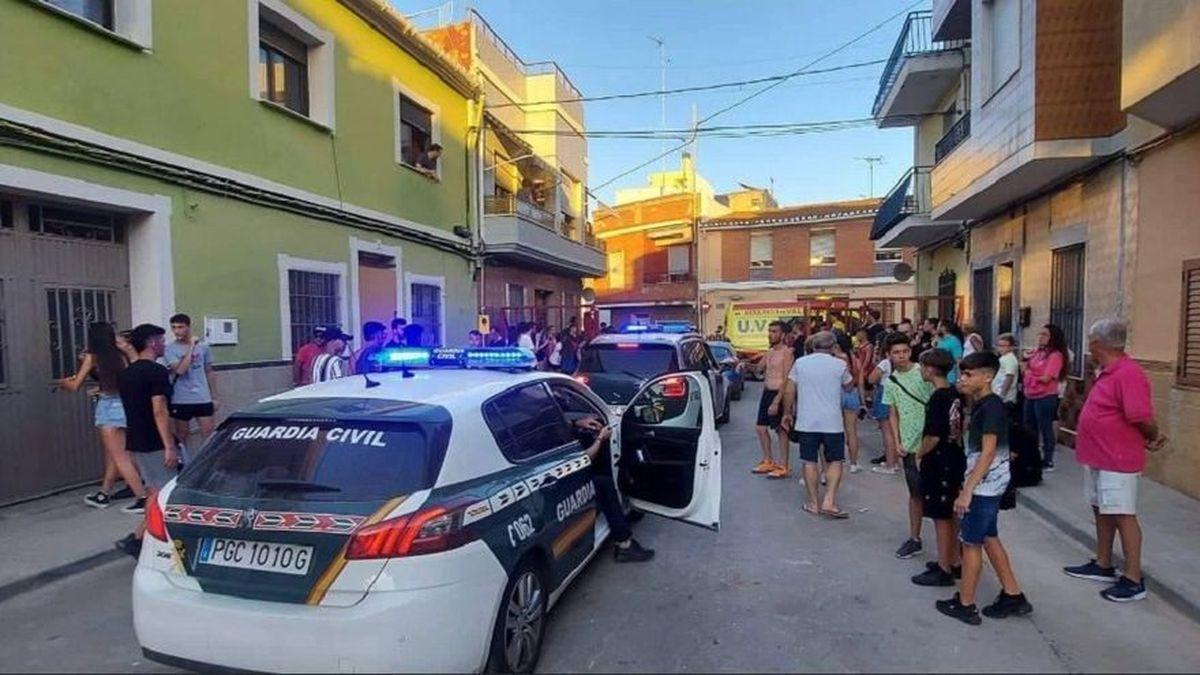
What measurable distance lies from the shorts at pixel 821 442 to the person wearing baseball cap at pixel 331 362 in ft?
15.4

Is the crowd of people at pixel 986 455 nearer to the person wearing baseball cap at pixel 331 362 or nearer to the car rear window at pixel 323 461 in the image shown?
the car rear window at pixel 323 461

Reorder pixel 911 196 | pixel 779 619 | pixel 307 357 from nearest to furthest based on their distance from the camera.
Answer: pixel 779 619 < pixel 307 357 < pixel 911 196

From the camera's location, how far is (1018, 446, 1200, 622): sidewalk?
4.20 meters

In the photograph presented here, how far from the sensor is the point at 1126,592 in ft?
13.5

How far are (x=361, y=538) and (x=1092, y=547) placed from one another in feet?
17.5

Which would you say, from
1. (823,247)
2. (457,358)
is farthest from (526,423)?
(823,247)

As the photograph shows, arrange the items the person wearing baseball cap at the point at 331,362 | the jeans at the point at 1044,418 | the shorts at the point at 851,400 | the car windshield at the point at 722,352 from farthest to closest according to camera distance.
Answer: the car windshield at the point at 722,352 → the shorts at the point at 851,400 → the jeans at the point at 1044,418 → the person wearing baseball cap at the point at 331,362

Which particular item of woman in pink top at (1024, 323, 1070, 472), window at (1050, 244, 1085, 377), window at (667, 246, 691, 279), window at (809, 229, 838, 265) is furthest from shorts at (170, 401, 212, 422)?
window at (667, 246, 691, 279)

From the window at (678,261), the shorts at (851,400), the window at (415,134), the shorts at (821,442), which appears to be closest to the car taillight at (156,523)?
the shorts at (821,442)

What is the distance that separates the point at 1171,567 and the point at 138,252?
374 inches

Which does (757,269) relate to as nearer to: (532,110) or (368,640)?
(532,110)

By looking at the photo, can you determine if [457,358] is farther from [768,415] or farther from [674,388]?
[768,415]

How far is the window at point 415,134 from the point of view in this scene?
1248cm

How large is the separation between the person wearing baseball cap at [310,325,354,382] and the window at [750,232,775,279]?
90.3 ft
